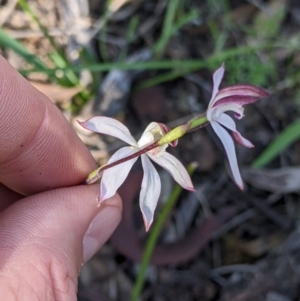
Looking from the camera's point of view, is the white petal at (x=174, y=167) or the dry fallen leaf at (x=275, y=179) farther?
the dry fallen leaf at (x=275, y=179)

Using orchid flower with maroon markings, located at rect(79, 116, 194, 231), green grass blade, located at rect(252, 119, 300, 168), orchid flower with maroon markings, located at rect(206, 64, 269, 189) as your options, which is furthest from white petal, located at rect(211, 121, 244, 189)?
green grass blade, located at rect(252, 119, 300, 168)

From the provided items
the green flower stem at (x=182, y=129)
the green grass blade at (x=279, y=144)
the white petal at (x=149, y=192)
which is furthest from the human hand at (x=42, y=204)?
the green grass blade at (x=279, y=144)

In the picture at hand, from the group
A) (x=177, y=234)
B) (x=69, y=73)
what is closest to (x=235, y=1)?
(x=69, y=73)

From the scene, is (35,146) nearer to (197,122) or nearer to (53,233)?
(53,233)

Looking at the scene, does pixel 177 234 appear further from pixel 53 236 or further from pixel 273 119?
pixel 53 236

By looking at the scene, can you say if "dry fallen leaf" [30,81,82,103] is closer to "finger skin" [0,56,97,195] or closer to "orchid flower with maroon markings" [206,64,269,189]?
"finger skin" [0,56,97,195]

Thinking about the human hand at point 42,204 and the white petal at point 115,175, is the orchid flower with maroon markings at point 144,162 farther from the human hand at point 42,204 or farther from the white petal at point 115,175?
the human hand at point 42,204

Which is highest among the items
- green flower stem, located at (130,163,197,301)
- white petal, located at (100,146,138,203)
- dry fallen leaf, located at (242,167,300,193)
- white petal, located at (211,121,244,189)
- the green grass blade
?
white petal, located at (100,146,138,203)
